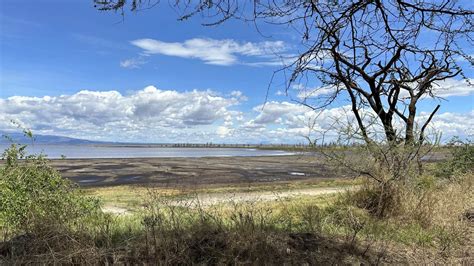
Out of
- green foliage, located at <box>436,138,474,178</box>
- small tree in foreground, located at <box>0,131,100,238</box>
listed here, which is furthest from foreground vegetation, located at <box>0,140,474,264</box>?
green foliage, located at <box>436,138,474,178</box>

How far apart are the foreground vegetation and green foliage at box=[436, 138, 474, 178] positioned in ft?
19.3

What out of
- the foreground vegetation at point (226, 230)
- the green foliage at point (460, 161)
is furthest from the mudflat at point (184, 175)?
the foreground vegetation at point (226, 230)

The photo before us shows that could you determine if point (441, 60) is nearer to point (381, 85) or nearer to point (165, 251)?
point (381, 85)

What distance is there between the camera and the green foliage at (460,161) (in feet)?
50.4

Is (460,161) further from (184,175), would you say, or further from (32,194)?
(184,175)

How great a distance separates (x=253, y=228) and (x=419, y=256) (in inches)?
97.7

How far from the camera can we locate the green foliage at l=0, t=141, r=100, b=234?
297 inches

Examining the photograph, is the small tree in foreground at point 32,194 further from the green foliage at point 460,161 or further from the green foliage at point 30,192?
the green foliage at point 460,161

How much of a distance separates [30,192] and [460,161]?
46.1 ft

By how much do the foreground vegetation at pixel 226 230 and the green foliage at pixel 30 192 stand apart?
21 mm

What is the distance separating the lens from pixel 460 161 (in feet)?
54.7

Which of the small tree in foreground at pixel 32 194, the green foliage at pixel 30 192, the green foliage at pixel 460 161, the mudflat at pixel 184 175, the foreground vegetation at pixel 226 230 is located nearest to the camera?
the foreground vegetation at pixel 226 230

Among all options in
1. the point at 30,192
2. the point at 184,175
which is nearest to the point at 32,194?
the point at 30,192

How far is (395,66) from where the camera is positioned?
11.8m
